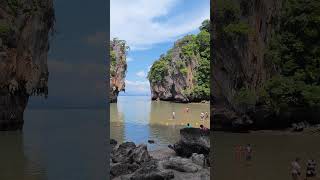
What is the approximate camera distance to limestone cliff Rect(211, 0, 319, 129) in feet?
74.3

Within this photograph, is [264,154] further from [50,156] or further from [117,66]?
[117,66]

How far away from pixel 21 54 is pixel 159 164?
42.9 feet

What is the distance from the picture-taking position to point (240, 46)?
24.8 metres

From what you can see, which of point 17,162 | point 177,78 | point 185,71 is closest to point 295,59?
point 17,162

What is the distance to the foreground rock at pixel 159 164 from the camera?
1487 cm

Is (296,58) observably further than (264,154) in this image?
Yes

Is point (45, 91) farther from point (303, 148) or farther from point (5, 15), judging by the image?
point (303, 148)

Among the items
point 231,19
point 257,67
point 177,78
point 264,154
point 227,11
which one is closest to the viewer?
point 264,154

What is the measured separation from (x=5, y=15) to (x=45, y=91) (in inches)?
193

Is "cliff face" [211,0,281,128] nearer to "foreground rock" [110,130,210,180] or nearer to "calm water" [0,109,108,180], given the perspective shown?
"foreground rock" [110,130,210,180]

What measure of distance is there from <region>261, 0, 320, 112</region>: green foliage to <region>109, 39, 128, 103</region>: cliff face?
120 feet

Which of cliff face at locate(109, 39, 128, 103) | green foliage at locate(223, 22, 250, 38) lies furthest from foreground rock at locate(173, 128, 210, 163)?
cliff face at locate(109, 39, 128, 103)

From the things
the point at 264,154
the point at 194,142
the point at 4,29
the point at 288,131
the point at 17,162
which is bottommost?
the point at 17,162

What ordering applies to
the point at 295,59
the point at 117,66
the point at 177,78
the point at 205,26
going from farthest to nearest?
1. the point at 117,66
2. the point at 177,78
3. the point at 205,26
4. the point at 295,59
